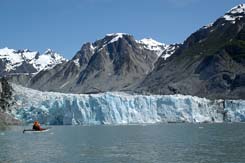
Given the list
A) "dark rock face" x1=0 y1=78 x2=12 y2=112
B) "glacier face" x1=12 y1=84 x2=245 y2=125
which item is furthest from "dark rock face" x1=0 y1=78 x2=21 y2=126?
"glacier face" x1=12 y1=84 x2=245 y2=125

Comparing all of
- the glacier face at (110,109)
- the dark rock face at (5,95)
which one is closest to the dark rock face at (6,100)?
the dark rock face at (5,95)

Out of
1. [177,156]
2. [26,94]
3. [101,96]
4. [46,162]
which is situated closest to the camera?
[46,162]

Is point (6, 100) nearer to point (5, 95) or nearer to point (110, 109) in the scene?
point (5, 95)

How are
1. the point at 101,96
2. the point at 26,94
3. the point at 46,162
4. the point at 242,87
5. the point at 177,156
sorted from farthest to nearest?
the point at 242,87, the point at 26,94, the point at 101,96, the point at 177,156, the point at 46,162

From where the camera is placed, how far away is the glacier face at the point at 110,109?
108 meters

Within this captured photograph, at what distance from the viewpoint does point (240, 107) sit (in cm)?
12175

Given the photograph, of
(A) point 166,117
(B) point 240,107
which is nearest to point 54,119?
(A) point 166,117

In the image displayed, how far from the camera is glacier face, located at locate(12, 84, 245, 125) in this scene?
355 feet

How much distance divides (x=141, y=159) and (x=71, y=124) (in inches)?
3016

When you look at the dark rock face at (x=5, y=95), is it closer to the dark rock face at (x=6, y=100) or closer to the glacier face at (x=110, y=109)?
the dark rock face at (x=6, y=100)

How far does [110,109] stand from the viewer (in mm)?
108688

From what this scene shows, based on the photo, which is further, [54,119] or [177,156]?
[54,119]

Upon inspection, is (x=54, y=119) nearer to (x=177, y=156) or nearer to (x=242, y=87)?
(x=177, y=156)

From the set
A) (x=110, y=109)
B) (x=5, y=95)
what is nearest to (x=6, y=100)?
(x=5, y=95)
